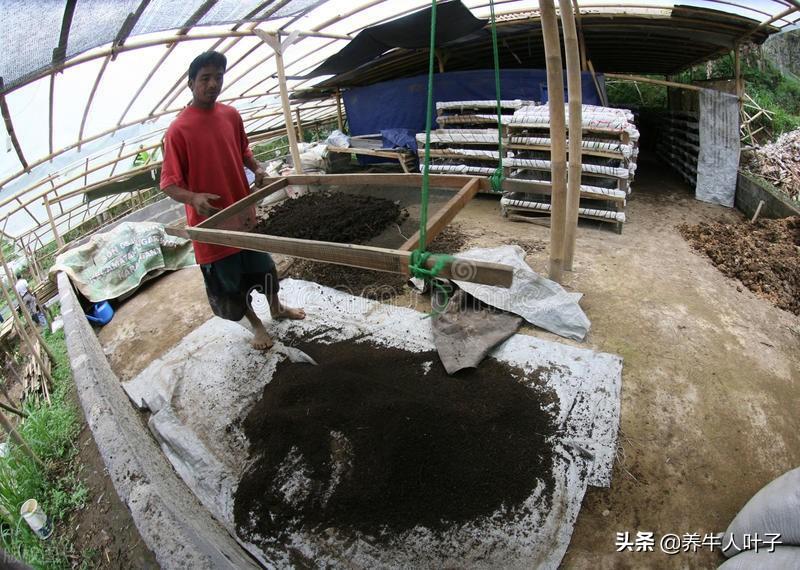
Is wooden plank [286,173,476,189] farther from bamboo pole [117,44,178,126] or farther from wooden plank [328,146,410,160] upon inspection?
wooden plank [328,146,410,160]

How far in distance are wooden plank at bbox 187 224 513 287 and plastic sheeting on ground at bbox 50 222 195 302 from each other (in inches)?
119

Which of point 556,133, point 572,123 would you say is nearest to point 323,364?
point 556,133

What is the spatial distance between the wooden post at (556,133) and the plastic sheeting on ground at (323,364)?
908 mm

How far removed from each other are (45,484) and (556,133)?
385 cm

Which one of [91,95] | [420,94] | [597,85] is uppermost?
[91,95]

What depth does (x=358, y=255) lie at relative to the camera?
157cm

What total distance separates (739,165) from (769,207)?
132 cm

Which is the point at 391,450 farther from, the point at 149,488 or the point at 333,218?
the point at 333,218

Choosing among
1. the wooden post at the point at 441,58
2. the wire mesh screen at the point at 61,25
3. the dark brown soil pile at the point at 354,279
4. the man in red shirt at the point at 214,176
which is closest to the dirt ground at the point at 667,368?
the dark brown soil pile at the point at 354,279

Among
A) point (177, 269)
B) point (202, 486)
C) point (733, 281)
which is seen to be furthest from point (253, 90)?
point (733, 281)

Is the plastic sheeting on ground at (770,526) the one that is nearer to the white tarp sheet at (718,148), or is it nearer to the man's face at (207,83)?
the man's face at (207,83)

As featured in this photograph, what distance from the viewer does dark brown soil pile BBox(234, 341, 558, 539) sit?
1784 mm

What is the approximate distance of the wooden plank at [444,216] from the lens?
167 centimetres

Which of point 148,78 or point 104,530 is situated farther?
point 148,78
